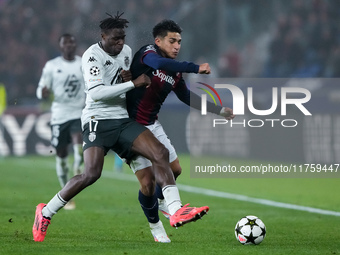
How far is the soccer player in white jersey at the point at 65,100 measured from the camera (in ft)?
35.8

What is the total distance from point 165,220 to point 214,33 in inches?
491

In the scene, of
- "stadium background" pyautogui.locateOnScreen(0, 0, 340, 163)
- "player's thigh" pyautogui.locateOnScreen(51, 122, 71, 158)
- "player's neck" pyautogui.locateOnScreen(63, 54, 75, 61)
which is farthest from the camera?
"stadium background" pyautogui.locateOnScreen(0, 0, 340, 163)

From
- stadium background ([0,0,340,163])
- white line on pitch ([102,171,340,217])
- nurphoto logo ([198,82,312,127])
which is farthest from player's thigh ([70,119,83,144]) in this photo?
stadium background ([0,0,340,163])

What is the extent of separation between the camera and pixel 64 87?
1114 cm

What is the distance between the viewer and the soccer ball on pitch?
6727 millimetres

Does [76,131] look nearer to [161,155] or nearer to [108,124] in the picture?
[108,124]

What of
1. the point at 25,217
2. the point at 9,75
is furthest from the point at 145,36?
the point at 9,75

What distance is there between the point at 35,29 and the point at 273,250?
17.0m

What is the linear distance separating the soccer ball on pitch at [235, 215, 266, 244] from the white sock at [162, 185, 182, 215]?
2.35 feet

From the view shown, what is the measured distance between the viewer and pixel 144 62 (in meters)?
6.80

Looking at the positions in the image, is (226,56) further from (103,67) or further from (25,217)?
(103,67)

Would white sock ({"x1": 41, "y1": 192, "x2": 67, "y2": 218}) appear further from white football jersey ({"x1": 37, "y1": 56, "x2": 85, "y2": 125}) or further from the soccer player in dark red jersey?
white football jersey ({"x1": 37, "y1": 56, "x2": 85, "y2": 125})

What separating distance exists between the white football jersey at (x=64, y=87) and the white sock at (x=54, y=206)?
4.12 m

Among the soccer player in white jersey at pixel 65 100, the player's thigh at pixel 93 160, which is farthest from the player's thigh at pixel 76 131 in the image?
the player's thigh at pixel 93 160
